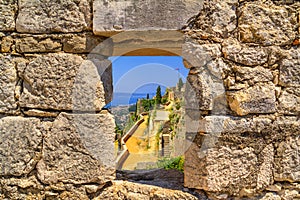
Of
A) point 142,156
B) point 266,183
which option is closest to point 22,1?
point 266,183

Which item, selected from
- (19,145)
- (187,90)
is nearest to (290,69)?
(187,90)

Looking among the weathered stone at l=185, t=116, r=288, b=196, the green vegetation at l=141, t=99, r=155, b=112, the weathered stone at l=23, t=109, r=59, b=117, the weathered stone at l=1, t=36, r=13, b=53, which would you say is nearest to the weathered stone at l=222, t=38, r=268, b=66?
the weathered stone at l=185, t=116, r=288, b=196

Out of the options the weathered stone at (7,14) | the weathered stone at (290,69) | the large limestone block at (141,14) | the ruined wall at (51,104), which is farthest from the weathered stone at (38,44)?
the weathered stone at (290,69)

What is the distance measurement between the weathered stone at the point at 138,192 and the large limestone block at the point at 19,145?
607mm

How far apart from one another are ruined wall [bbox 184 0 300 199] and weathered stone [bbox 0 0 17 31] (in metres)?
1.34

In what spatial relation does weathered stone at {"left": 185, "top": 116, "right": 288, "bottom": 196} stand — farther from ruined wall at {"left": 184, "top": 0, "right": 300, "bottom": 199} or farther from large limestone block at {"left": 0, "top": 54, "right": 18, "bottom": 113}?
large limestone block at {"left": 0, "top": 54, "right": 18, "bottom": 113}

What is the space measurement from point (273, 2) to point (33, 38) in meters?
1.80

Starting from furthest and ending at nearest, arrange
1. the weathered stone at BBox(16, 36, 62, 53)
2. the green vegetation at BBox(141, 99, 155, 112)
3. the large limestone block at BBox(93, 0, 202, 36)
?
the green vegetation at BBox(141, 99, 155, 112)
the weathered stone at BBox(16, 36, 62, 53)
the large limestone block at BBox(93, 0, 202, 36)

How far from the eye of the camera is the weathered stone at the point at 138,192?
6.84 ft

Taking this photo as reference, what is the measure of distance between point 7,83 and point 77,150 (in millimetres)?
747

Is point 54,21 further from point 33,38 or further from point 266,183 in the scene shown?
point 266,183

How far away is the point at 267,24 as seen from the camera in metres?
1.95

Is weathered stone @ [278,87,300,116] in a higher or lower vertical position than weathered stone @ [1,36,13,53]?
lower

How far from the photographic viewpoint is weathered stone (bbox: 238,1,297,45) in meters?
1.95
